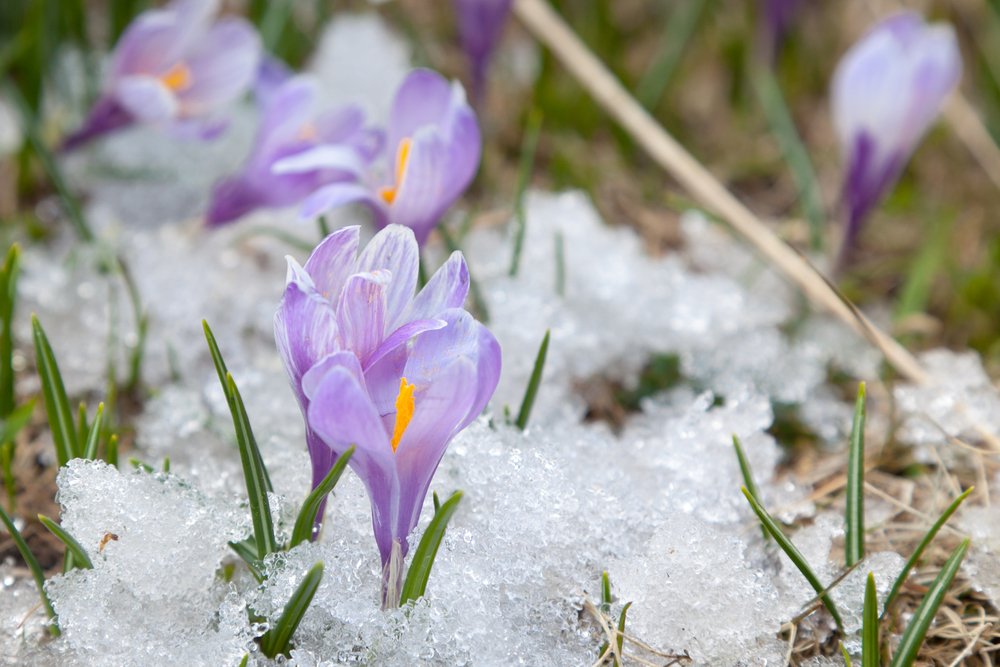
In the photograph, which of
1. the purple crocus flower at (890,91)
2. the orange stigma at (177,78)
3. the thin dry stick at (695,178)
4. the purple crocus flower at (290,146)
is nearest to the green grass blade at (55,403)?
the purple crocus flower at (290,146)

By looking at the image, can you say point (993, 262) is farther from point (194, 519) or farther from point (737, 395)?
point (194, 519)

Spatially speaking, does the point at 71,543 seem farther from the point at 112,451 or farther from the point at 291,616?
the point at 291,616

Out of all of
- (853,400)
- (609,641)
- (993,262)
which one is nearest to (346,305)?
(609,641)

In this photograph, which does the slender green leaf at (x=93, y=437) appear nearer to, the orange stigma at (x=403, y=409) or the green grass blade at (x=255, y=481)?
the green grass blade at (x=255, y=481)

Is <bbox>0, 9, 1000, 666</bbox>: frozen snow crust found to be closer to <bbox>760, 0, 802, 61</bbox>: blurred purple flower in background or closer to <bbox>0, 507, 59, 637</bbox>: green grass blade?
<bbox>0, 507, 59, 637</bbox>: green grass blade

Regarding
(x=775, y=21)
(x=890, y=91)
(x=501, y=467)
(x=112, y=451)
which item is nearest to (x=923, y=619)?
(x=501, y=467)

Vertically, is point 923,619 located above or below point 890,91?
below
